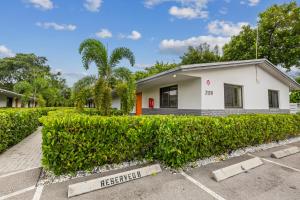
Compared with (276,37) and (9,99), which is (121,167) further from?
(9,99)

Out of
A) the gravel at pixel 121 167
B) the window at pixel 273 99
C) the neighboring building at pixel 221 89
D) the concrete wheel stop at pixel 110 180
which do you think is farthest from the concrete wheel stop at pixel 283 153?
the window at pixel 273 99

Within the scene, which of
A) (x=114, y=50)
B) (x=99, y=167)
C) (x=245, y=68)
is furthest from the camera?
(x=245, y=68)

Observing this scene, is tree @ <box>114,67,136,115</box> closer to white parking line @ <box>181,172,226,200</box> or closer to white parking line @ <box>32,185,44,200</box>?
white parking line @ <box>181,172,226,200</box>

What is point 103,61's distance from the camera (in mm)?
7773

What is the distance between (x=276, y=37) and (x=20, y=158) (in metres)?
22.5

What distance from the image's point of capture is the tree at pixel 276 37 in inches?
675

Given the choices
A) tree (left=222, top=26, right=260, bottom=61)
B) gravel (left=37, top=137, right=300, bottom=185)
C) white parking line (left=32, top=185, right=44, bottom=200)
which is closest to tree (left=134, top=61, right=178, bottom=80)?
tree (left=222, top=26, right=260, bottom=61)

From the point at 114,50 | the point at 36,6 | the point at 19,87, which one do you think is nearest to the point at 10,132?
the point at 114,50

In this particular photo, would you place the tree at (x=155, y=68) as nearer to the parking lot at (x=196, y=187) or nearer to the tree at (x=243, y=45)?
the tree at (x=243, y=45)

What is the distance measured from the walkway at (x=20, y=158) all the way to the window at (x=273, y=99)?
41.2 ft

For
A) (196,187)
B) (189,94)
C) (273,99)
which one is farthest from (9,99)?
(273,99)

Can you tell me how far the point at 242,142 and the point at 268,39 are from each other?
58.2ft

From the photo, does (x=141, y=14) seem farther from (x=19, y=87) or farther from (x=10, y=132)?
(x=19, y=87)

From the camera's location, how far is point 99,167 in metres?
4.26
